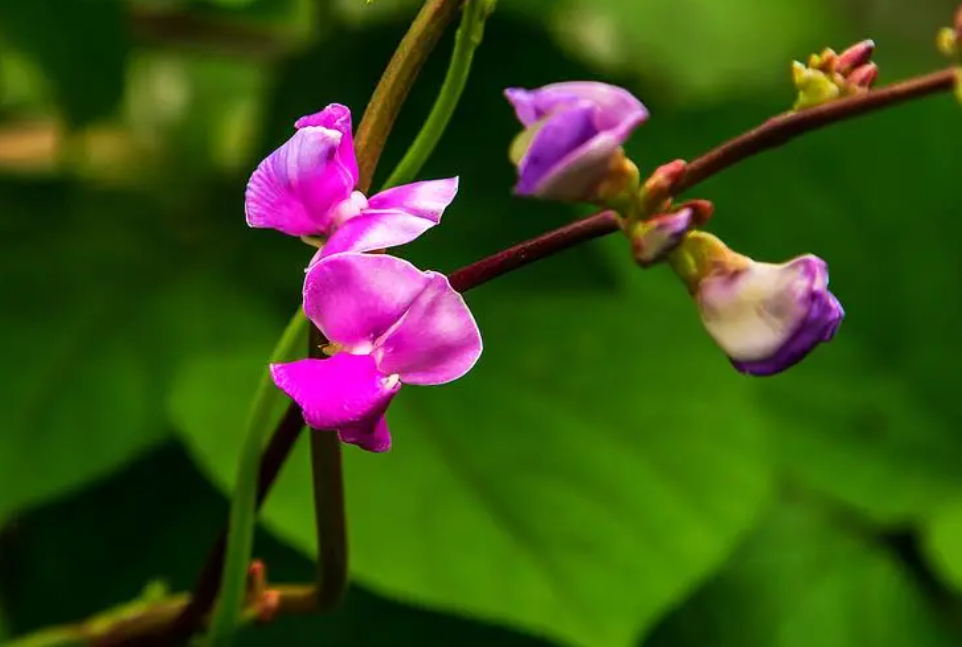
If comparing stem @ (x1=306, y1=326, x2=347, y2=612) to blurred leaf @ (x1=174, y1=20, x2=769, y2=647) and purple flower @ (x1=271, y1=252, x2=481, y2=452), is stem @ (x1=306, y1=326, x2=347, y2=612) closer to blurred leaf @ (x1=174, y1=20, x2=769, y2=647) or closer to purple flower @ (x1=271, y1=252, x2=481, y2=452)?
purple flower @ (x1=271, y1=252, x2=481, y2=452)

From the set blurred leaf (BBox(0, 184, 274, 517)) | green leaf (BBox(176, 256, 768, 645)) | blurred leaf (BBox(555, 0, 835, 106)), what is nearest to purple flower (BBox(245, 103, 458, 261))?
green leaf (BBox(176, 256, 768, 645))

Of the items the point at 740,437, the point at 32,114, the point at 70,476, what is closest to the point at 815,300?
the point at 740,437

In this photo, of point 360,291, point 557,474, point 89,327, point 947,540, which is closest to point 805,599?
point 947,540

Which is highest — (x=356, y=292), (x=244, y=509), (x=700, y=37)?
(x=356, y=292)

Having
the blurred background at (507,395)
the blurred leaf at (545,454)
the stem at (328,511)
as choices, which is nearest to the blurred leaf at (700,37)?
the blurred background at (507,395)

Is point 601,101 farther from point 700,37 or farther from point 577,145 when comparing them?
point 700,37

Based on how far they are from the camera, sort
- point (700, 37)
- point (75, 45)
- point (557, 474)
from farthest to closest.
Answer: point (700, 37), point (75, 45), point (557, 474)

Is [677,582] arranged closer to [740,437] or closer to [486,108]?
[740,437]
